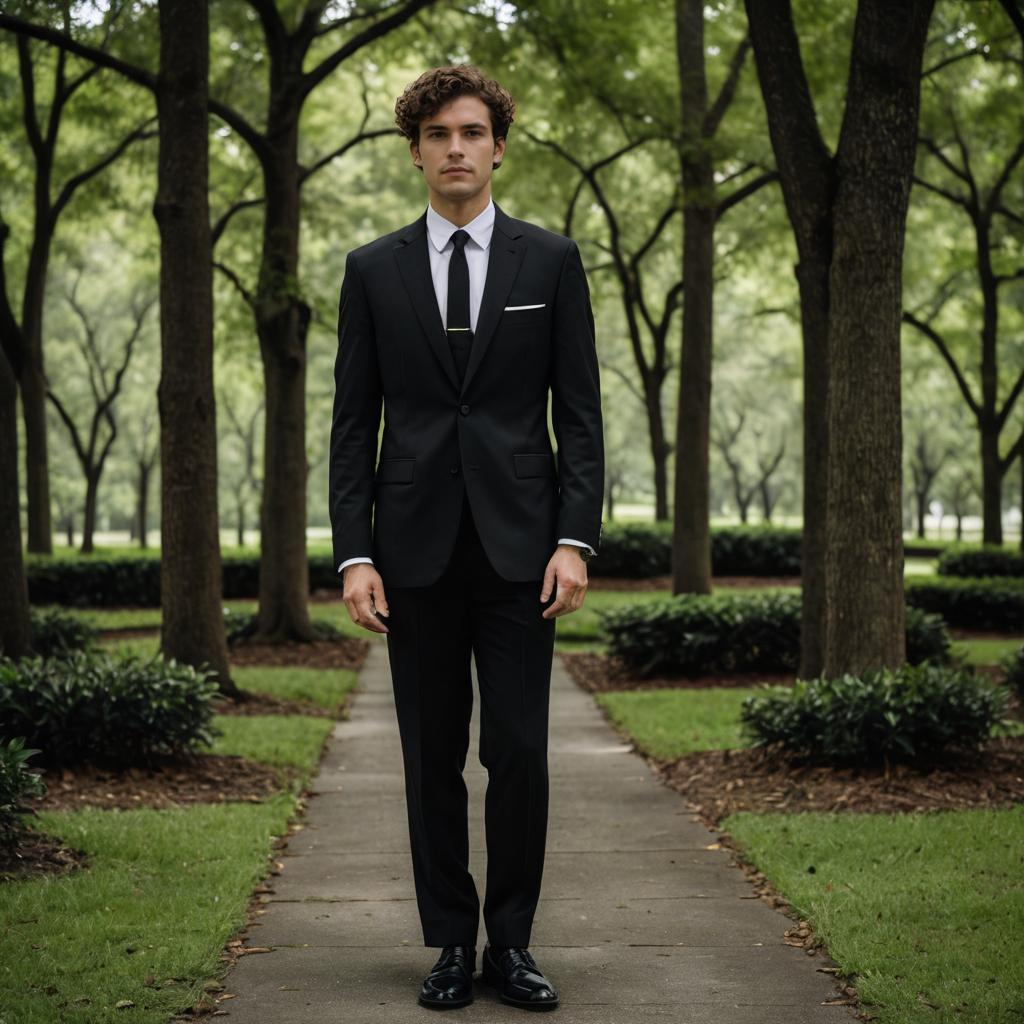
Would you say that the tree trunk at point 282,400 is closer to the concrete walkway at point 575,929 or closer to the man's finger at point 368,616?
the concrete walkway at point 575,929

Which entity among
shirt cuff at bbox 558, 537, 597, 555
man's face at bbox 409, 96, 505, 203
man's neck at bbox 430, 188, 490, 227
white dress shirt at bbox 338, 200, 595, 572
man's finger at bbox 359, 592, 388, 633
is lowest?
man's finger at bbox 359, 592, 388, 633

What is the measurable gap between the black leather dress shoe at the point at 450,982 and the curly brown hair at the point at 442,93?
2409 millimetres

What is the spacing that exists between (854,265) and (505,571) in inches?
191

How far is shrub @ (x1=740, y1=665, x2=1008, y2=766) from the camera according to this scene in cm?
752

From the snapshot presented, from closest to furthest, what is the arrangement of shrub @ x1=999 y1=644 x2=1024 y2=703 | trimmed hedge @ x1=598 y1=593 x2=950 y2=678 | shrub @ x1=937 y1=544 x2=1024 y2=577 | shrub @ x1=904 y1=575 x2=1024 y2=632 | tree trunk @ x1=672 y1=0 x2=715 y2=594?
shrub @ x1=999 y1=644 x2=1024 y2=703 → trimmed hedge @ x1=598 y1=593 x2=950 y2=678 → tree trunk @ x1=672 y1=0 x2=715 y2=594 → shrub @ x1=904 y1=575 x2=1024 y2=632 → shrub @ x1=937 y1=544 x2=1024 y2=577

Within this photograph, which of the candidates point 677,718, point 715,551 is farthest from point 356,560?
point 715,551

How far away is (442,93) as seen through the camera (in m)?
3.91

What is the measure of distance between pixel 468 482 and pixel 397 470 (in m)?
0.23

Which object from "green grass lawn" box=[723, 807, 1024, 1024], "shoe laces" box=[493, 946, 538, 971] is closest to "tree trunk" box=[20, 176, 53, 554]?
"green grass lawn" box=[723, 807, 1024, 1024]

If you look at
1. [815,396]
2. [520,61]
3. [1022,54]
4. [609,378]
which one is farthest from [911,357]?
[815,396]

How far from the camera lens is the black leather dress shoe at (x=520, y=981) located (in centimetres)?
397

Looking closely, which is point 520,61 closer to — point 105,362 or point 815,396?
point 815,396

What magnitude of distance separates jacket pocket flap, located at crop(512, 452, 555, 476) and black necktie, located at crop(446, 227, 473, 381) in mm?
289

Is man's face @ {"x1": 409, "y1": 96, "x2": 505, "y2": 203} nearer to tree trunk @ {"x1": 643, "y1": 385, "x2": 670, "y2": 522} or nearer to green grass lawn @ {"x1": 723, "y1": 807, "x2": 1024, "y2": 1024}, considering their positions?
green grass lawn @ {"x1": 723, "y1": 807, "x2": 1024, "y2": 1024}
